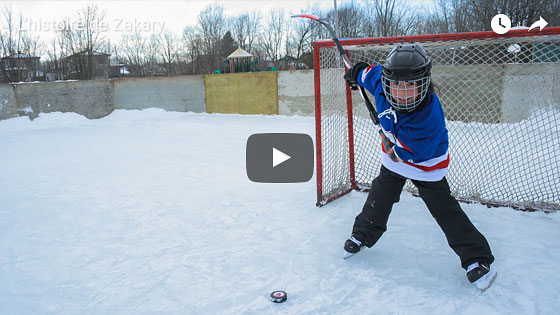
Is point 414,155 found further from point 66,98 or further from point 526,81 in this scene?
point 66,98

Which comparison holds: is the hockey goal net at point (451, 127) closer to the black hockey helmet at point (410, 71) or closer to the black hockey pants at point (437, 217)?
the black hockey helmet at point (410, 71)

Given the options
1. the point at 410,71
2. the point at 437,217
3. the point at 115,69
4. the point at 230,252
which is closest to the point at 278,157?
the point at 230,252

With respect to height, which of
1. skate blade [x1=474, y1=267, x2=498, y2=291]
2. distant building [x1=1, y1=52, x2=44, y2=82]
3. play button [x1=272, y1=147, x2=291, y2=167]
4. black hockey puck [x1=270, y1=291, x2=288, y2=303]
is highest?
distant building [x1=1, y1=52, x2=44, y2=82]

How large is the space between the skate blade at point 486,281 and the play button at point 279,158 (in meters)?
2.28

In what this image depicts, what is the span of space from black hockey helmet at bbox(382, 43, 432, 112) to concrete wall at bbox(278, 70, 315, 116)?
26.1 feet

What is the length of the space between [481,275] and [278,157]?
3.74 meters

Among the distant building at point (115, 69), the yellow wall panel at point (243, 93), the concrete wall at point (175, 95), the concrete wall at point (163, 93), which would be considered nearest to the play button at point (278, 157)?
the concrete wall at point (175, 95)

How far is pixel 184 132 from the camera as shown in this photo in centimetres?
793

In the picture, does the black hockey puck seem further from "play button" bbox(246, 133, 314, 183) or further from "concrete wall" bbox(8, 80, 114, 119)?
"concrete wall" bbox(8, 80, 114, 119)

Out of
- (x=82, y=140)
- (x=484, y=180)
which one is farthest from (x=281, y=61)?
(x=484, y=180)

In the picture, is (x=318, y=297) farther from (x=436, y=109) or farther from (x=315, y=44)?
(x=315, y=44)

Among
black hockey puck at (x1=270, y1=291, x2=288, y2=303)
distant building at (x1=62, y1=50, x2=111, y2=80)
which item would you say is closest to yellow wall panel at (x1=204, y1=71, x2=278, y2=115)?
distant building at (x1=62, y1=50, x2=111, y2=80)

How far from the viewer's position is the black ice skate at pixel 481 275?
1.97 metres

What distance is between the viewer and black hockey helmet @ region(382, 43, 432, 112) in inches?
73.4
